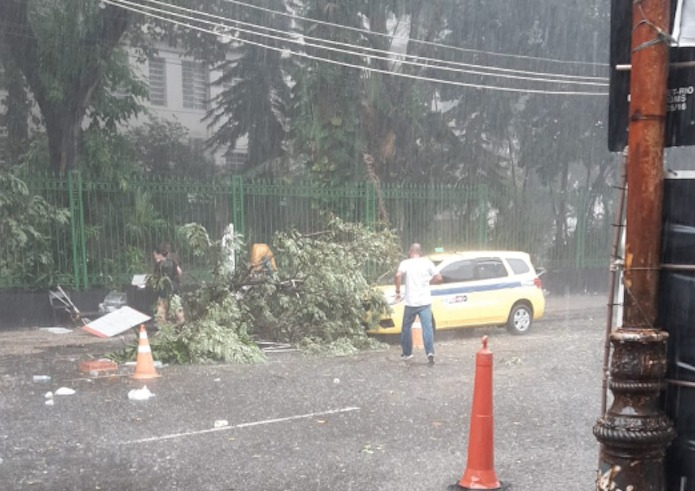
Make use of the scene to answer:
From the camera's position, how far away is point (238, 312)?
12008mm

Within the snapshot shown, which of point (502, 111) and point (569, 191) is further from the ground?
point (502, 111)

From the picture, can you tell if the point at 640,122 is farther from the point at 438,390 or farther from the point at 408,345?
the point at 408,345

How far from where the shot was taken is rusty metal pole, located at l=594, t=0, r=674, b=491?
9.27 ft

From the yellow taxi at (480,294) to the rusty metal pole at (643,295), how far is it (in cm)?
997

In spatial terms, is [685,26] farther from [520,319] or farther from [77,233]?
[77,233]

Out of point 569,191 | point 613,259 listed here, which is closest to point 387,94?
point 569,191

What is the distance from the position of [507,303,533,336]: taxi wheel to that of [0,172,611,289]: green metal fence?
187 inches

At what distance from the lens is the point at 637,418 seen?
284 cm

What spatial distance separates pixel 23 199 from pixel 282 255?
5.76 metres

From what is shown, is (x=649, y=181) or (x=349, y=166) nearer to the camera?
(x=649, y=181)

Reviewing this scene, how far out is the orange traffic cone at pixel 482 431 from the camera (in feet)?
17.7

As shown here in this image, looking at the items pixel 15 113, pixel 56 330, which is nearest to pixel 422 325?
pixel 56 330

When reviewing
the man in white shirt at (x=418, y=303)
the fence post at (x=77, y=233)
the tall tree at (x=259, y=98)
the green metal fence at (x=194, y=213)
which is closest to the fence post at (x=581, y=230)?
the green metal fence at (x=194, y=213)

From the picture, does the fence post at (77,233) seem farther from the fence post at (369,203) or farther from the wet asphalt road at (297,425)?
the fence post at (369,203)
